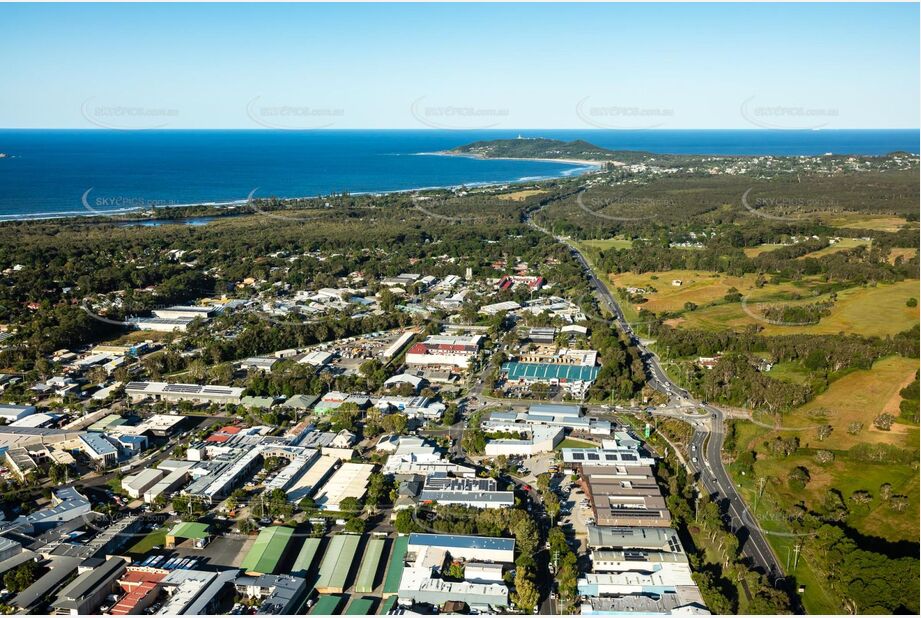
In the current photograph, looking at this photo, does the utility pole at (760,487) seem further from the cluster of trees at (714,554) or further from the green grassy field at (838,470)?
the cluster of trees at (714,554)

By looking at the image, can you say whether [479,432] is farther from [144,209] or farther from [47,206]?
[47,206]

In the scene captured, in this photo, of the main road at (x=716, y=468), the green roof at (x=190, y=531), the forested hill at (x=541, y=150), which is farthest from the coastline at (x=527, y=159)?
the green roof at (x=190, y=531)

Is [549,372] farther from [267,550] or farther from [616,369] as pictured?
[267,550]

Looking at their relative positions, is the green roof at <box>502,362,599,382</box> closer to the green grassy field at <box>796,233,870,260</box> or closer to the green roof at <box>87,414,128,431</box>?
the green roof at <box>87,414,128,431</box>

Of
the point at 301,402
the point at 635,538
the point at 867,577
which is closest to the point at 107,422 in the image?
the point at 301,402

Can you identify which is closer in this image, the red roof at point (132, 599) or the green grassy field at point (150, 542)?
the red roof at point (132, 599)

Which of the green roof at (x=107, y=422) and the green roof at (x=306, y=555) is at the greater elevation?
the green roof at (x=306, y=555)
